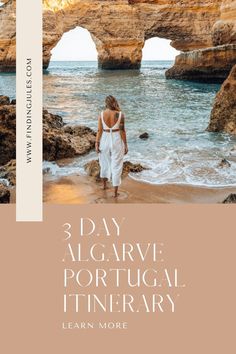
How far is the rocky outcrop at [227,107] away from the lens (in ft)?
29.3

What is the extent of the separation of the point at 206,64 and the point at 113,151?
19959 mm

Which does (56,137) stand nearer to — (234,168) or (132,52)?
(234,168)

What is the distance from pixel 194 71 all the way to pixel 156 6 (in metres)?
18.8

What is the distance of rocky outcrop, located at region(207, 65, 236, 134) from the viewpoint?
8922 mm

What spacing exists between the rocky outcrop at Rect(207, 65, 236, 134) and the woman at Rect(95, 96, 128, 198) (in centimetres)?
460

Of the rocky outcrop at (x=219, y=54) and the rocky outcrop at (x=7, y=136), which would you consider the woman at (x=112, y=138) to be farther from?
the rocky outcrop at (x=219, y=54)

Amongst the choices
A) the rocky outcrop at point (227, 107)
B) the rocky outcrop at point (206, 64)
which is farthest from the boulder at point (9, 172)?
the rocky outcrop at point (206, 64)

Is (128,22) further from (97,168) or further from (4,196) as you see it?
(4,196)

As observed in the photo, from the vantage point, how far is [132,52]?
42.6 m

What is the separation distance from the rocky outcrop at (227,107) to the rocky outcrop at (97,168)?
336 centimetres

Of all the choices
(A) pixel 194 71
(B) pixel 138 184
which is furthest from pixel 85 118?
(A) pixel 194 71

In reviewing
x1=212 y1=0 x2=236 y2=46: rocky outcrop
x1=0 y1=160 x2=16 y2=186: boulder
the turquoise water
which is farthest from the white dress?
x1=212 y1=0 x2=236 y2=46: rocky outcrop

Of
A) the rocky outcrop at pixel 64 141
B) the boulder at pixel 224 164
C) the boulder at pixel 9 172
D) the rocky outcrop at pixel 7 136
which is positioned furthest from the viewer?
the rocky outcrop at pixel 64 141

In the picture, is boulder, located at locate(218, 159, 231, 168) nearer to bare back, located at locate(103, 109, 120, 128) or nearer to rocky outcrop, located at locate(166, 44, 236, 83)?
bare back, located at locate(103, 109, 120, 128)
